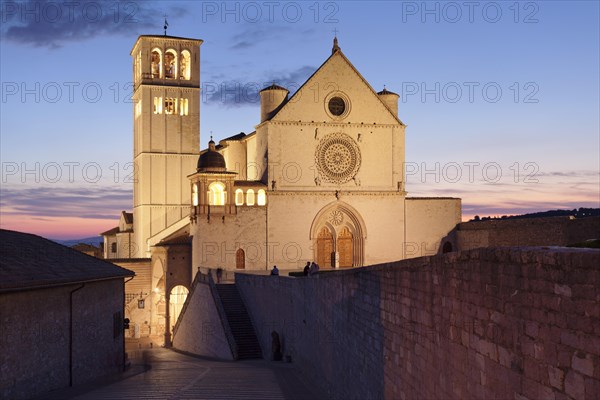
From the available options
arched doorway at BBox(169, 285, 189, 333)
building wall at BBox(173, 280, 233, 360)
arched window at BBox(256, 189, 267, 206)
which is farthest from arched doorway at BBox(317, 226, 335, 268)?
building wall at BBox(173, 280, 233, 360)

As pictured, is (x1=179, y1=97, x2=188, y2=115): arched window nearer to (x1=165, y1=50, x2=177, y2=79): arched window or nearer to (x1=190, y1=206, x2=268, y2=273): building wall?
(x1=165, y1=50, x2=177, y2=79): arched window

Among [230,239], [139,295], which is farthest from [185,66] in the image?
[230,239]

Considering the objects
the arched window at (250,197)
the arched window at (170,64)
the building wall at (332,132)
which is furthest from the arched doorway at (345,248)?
the arched window at (170,64)

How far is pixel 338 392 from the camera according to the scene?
1783cm

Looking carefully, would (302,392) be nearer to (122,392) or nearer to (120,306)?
(122,392)

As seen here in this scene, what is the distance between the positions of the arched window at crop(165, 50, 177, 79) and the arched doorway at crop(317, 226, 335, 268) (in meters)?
19.0

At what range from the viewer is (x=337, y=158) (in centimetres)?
4538

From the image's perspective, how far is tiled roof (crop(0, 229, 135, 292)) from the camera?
55.9 feet

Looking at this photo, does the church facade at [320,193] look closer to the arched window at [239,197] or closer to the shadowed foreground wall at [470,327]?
the arched window at [239,197]

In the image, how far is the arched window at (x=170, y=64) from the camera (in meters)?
55.8

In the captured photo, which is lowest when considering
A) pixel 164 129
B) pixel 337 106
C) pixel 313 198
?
pixel 313 198

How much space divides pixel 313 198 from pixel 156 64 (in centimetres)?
1877

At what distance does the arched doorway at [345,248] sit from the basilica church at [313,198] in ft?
0.21

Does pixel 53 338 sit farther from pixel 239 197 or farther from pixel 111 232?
pixel 111 232
